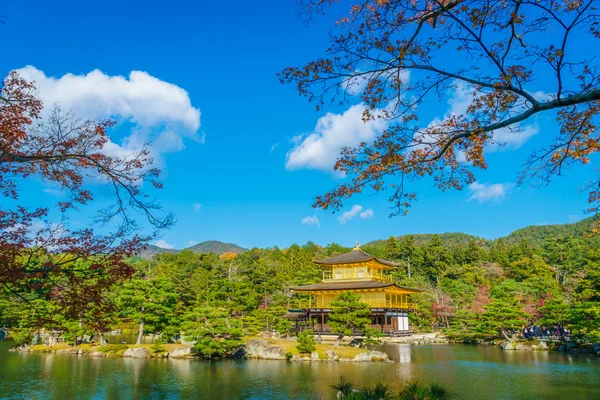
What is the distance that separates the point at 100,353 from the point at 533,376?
65.2ft

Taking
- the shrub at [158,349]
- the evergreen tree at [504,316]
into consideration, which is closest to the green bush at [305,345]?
the shrub at [158,349]

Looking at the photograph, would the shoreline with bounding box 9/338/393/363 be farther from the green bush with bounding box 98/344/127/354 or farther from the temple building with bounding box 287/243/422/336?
the temple building with bounding box 287/243/422/336

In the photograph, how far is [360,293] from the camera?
27938 mm

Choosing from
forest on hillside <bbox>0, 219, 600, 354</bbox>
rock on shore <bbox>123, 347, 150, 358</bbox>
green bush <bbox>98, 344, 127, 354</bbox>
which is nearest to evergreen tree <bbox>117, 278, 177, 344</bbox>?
forest on hillside <bbox>0, 219, 600, 354</bbox>

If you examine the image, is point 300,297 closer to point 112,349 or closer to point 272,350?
point 272,350

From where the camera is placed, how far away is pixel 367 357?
61.5 feet

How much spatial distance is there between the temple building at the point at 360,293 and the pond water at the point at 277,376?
6.79 m

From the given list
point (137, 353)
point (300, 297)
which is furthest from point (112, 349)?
point (300, 297)

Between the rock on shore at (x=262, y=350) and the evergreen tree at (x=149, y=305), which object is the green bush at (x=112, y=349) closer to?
the evergreen tree at (x=149, y=305)

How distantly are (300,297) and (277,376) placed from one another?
833 inches

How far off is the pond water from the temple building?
679 centimetres

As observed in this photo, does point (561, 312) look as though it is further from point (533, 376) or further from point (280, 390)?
point (280, 390)

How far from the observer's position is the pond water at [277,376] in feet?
40.9

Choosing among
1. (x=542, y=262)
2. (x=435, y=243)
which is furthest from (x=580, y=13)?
(x=435, y=243)
